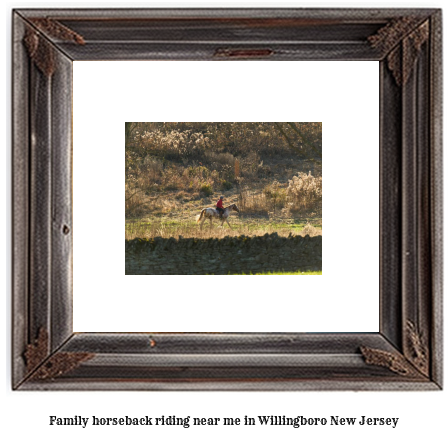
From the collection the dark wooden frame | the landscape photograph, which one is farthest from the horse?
the dark wooden frame

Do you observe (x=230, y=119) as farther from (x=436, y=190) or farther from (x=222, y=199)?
(x=436, y=190)

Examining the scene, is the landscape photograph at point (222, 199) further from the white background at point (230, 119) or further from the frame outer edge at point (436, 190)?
the frame outer edge at point (436, 190)

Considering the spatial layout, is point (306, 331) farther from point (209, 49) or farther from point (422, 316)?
point (209, 49)

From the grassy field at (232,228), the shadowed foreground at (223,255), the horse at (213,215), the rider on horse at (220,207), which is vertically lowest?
the shadowed foreground at (223,255)

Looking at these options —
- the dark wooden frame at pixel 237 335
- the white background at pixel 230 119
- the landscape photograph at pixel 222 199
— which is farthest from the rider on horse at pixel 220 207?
the dark wooden frame at pixel 237 335

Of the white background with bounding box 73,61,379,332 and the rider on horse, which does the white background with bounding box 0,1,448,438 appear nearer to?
the white background with bounding box 73,61,379,332
